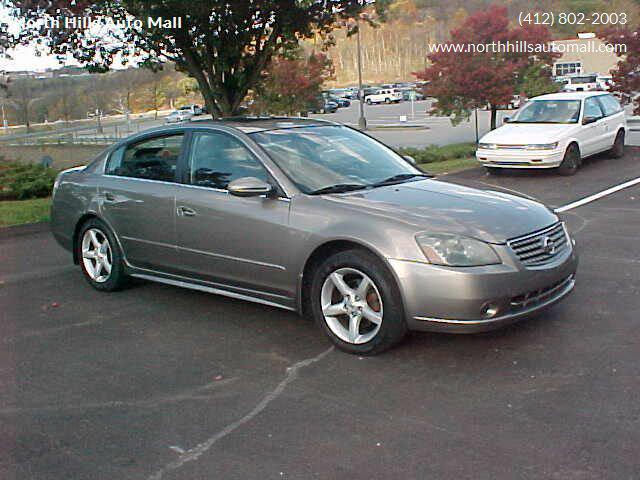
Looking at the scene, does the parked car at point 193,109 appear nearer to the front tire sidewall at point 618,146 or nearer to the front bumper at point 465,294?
the front tire sidewall at point 618,146

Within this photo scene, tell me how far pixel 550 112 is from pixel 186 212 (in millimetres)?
11714

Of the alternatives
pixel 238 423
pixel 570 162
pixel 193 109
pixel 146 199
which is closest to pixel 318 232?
pixel 238 423

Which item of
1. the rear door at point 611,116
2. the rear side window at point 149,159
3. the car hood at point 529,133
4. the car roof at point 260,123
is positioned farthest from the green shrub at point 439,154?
the rear side window at point 149,159

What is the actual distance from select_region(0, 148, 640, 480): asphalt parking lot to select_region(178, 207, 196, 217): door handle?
2.66ft

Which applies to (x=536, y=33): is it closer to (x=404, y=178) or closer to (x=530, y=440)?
(x=404, y=178)

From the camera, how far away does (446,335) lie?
5.56m

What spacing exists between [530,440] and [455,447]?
1.24 ft

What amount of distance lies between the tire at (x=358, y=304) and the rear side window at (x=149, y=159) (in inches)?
74.7

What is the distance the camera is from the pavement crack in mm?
3748

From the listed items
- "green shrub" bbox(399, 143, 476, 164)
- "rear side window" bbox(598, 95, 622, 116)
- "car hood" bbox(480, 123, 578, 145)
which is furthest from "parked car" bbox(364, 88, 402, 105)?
"car hood" bbox(480, 123, 578, 145)

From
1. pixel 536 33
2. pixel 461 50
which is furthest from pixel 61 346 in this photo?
pixel 536 33

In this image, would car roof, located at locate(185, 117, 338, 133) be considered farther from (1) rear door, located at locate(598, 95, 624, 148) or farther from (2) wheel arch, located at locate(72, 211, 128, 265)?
(1) rear door, located at locate(598, 95, 624, 148)

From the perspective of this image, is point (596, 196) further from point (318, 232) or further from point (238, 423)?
point (238, 423)

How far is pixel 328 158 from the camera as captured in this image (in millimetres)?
6168
